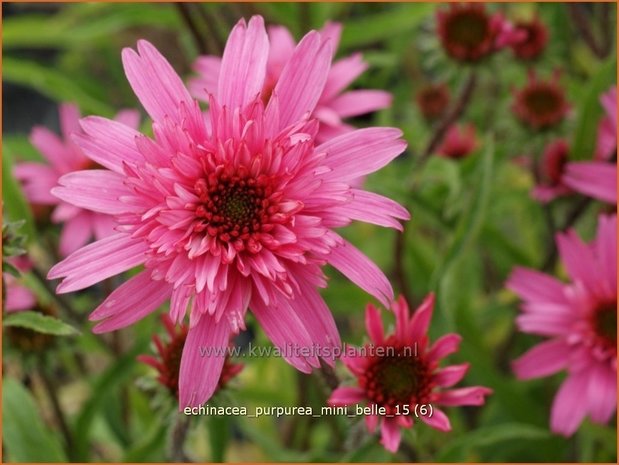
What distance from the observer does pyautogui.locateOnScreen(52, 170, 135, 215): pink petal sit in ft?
2.09

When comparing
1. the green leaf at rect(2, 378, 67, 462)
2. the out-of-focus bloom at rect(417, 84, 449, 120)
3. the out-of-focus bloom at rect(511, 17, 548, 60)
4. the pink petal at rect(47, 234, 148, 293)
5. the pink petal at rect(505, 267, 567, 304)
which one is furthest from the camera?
the out-of-focus bloom at rect(417, 84, 449, 120)

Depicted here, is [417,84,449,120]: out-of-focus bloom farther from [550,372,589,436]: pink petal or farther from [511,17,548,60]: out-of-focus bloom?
[550,372,589,436]: pink petal

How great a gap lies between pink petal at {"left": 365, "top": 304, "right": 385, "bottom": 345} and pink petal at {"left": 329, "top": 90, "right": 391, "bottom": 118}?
14.1 inches

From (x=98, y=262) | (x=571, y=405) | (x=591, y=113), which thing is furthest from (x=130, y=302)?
(x=591, y=113)

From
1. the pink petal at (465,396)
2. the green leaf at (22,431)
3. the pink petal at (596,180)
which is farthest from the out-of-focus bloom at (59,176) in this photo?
the pink petal at (596,180)

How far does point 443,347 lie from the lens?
723mm

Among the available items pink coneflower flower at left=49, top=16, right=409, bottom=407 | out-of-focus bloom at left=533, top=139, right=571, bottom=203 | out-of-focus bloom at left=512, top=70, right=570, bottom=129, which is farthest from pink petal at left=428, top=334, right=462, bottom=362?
out-of-focus bloom at left=512, top=70, right=570, bottom=129

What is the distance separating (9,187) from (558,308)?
74cm

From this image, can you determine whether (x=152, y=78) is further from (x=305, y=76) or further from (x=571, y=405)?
(x=571, y=405)

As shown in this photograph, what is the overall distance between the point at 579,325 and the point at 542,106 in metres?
0.38

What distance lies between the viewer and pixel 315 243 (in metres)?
0.62

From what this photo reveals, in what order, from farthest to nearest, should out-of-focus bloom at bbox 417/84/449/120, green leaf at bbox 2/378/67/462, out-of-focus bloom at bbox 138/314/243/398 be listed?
out-of-focus bloom at bbox 417/84/449/120, green leaf at bbox 2/378/67/462, out-of-focus bloom at bbox 138/314/243/398

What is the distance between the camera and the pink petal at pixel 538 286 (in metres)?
1.02

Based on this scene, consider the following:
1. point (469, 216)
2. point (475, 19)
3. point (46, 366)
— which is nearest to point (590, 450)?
point (469, 216)
